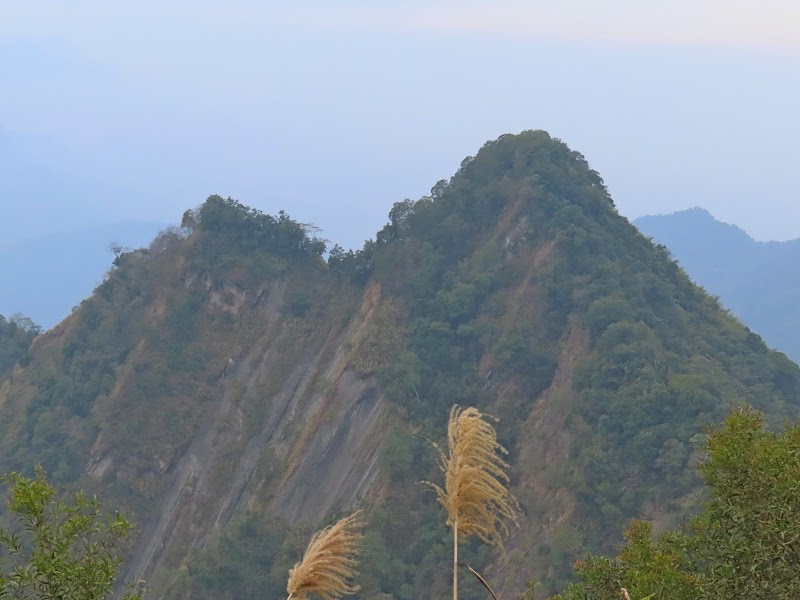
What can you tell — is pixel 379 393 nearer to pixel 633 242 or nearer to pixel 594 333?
pixel 594 333

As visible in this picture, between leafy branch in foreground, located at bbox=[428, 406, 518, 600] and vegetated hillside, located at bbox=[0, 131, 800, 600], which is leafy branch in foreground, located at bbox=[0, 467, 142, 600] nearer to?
leafy branch in foreground, located at bbox=[428, 406, 518, 600]

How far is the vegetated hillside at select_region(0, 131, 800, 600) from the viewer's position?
34.2 metres

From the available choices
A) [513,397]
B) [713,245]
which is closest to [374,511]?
[513,397]

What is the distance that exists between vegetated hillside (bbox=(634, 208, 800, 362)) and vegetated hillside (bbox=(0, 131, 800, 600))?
77790 millimetres

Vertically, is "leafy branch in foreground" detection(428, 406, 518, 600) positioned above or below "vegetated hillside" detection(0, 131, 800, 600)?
below

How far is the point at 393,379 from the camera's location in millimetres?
40656

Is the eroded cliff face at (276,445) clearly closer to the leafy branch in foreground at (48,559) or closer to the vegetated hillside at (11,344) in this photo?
the vegetated hillside at (11,344)

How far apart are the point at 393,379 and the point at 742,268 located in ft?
428

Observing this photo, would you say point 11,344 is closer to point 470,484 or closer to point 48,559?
point 48,559

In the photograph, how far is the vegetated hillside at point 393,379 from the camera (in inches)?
1348

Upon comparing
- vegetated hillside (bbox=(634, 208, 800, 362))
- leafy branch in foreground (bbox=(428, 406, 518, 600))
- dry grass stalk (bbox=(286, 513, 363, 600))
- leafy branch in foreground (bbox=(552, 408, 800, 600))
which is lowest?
dry grass stalk (bbox=(286, 513, 363, 600))

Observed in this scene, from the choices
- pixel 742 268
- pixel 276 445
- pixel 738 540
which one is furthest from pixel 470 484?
pixel 742 268

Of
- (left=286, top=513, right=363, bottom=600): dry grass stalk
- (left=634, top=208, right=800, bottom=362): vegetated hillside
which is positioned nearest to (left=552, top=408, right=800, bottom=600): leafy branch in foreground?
(left=286, top=513, right=363, bottom=600): dry grass stalk

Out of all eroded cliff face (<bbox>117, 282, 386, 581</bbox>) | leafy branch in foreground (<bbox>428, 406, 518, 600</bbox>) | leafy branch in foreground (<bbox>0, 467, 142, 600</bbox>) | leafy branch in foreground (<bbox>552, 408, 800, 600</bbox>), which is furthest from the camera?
eroded cliff face (<bbox>117, 282, 386, 581</bbox>)
